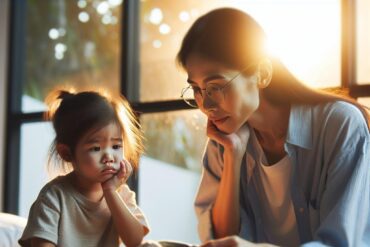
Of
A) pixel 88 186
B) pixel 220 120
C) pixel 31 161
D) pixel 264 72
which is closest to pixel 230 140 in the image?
pixel 220 120

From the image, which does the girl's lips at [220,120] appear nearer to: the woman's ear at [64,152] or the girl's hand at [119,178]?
the girl's hand at [119,178]

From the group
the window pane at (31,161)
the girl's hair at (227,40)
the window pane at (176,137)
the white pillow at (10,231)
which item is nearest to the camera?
the girl's hair at (227,40)

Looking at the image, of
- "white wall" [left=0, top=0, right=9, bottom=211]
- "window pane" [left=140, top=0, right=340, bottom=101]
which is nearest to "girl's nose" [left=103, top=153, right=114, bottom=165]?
"window pane" [left=140, top=0, right=340, bottom=101]

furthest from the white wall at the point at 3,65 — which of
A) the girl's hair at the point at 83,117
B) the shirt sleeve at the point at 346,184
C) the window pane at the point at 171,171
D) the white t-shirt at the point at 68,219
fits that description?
the shirt sleeve at the point at 346,184

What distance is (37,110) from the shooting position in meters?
3.26

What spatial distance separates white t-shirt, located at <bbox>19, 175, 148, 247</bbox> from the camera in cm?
160

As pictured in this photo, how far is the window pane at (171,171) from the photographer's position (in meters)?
2.64

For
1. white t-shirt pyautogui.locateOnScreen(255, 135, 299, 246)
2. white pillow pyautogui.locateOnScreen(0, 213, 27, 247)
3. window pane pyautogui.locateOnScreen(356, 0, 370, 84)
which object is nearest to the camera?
white t-shirt pyautogui.locateOnScreen(255, 135, 299, 246)

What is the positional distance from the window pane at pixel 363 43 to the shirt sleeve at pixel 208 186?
77 centimetres

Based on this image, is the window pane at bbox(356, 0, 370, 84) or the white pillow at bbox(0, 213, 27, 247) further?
the window pane at bbox(356, 0, 370, 84)

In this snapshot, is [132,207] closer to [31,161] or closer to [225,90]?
[225,90]

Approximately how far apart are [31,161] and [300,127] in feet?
6.95

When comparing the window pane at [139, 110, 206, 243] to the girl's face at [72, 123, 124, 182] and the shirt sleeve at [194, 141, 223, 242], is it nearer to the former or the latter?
the shirt sleeve at [194, 141, 223, 242]

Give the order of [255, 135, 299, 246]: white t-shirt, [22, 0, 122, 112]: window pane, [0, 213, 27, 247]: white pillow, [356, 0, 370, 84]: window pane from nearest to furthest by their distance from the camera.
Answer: [255, 135, 299, 246]: white t-shirt, [0, 213, 27, 247]: white pillow, [356, 0, 370, 84]: window pane, [22, 0, 122, 112]: window pane
